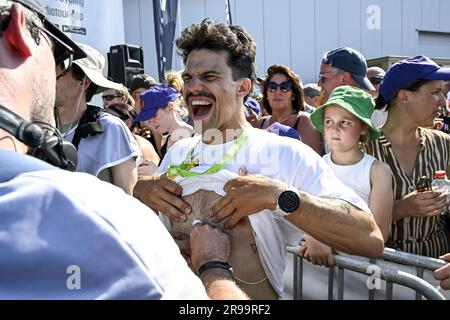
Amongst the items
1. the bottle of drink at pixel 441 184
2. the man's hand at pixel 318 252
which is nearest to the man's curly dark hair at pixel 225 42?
the man's hand at pixel 318 252

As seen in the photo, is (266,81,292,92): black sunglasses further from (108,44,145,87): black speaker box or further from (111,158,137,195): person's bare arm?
(108,44,145,87): black speaker box

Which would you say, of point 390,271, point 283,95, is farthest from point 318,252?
point 283,95

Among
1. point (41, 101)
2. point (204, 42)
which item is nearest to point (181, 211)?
point (204, 42)

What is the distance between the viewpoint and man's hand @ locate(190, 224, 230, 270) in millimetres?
1795

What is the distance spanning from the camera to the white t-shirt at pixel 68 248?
72 centimetres

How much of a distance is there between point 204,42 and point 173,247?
1.67 meters

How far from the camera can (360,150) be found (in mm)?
2896

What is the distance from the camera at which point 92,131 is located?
269cm

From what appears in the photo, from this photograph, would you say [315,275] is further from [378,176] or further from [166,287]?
[166,287]

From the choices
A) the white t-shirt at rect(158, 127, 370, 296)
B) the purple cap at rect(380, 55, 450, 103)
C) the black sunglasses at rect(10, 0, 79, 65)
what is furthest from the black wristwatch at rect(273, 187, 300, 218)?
→ the purple cap at rect(380, 55, 450, 103)

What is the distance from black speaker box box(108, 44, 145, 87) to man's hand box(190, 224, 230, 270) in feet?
20.3

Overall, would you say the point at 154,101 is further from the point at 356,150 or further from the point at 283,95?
the point at 356,150

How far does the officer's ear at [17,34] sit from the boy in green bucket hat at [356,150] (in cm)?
209
